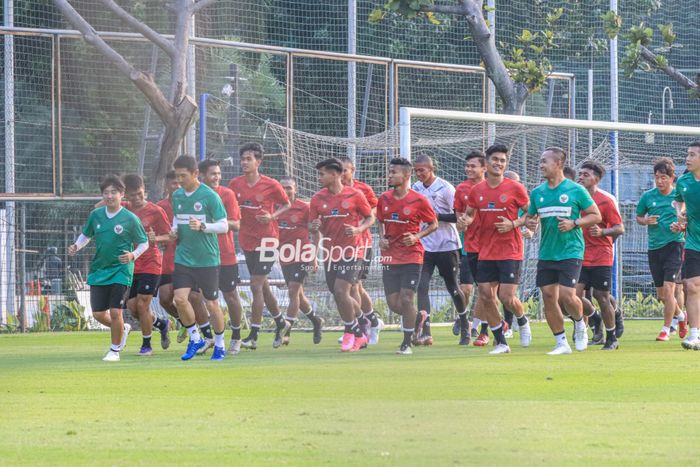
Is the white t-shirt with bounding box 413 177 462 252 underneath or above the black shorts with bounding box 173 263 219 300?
above

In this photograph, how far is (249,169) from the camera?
15.7 meters

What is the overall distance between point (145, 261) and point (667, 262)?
252 inches

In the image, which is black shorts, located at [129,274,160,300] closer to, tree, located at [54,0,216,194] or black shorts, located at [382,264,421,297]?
black shorts, located at [382,264,421,297]

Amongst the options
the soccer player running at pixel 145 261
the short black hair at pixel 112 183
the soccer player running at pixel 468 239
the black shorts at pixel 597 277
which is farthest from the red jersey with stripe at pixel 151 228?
Answer: the black shorts at pixel 597 277

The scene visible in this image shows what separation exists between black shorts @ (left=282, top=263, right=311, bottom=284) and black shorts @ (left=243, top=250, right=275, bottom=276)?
867mm

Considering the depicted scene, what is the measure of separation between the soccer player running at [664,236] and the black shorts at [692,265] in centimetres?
203

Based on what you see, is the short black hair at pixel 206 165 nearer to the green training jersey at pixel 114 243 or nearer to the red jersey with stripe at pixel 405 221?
the green training jersey at pixel 114 243

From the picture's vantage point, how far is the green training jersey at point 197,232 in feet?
45.1

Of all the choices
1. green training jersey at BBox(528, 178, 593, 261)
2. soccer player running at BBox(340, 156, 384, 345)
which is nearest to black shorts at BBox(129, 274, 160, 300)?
soccer player running at BBox(340, 156, 384, 345)

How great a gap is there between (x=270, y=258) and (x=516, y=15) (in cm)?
1501

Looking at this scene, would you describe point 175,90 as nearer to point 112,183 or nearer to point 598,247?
point 112,183

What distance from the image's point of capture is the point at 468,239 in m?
16.9

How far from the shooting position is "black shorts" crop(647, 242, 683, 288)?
16.8 meters

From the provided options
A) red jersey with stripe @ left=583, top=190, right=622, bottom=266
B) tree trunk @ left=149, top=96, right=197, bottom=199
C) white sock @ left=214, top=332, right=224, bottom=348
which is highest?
tree trunk @ left=149, top=96, right=197, bottom=199
